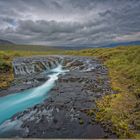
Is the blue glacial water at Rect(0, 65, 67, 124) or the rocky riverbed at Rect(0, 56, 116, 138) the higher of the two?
the rocky riverbed at Rect(0, 56, 116, 138)

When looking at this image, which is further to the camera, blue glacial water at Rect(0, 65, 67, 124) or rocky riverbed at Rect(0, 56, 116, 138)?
blue glacial water at Rect(0, 65, 67, 124)

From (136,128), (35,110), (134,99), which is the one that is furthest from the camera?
(134,99)

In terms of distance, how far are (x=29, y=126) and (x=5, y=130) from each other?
130cm

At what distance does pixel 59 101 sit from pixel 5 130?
546 cm

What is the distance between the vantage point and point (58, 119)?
1086cm

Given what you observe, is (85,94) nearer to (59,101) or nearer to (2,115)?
(59,101)

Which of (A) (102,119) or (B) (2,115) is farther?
(B) (2,115)

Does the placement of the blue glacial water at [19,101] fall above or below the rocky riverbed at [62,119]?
below

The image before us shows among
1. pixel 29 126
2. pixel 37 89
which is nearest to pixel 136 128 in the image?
pixel 29 126

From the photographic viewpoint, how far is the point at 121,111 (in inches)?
453

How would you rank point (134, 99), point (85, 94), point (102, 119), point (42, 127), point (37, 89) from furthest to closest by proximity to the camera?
point (37, 89) < point (85, 94) < point (134, 99) < point (102, 119) < point (42, 127)

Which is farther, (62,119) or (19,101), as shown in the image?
(19,101)

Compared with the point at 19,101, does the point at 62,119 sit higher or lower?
higher

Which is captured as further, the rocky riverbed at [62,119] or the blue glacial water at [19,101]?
the blue glacial water at [19,101]
